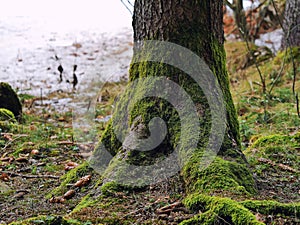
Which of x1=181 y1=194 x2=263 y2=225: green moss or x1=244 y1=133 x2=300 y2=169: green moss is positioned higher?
x1=181 y1=194 x2=263 y2=225: green moss

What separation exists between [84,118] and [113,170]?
3.70 m

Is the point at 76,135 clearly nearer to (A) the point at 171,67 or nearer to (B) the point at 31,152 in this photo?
(B) the point at 31,152

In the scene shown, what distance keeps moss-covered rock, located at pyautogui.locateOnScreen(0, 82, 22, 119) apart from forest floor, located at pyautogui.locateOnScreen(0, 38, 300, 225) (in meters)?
0.19

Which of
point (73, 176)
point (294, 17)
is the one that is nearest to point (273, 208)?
point (73, 176)

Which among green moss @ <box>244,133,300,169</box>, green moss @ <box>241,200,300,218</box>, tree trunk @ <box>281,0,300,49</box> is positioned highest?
tree trunk @ <box>281,0,300,49</box>

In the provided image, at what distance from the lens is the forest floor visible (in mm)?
2520

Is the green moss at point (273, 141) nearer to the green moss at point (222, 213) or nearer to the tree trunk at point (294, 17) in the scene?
the green moss at point (222, 213)

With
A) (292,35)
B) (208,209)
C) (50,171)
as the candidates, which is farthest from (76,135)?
(292,35)

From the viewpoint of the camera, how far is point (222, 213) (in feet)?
7.11

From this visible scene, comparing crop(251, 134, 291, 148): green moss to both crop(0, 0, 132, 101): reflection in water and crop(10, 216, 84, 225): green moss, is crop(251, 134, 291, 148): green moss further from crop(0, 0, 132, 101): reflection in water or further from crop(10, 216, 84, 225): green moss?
crop(0, 0, 132, 101): reflection in water

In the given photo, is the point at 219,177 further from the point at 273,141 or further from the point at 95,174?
the point at 273,141

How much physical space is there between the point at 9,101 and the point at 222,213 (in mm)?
4760

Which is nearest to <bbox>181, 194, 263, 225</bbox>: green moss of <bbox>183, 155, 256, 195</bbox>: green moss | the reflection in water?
<bbox>183, 155, 256, 195</bbox>: green moss

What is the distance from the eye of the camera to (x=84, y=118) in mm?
6609
